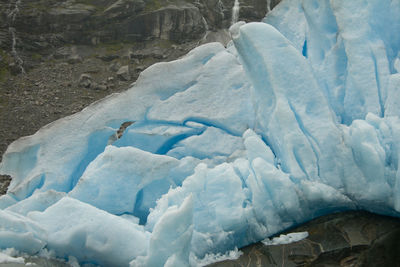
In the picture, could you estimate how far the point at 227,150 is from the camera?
6832 mm

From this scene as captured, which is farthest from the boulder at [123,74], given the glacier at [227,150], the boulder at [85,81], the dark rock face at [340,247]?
the dark rock face at [340,247]

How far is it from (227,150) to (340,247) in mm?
2302

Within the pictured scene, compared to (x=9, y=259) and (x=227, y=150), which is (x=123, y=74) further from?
(x=9, y=259)

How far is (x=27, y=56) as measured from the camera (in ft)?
73.4

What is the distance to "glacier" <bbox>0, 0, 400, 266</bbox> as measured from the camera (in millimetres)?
5152

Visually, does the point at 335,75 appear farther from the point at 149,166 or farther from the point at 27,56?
the point at 27,56

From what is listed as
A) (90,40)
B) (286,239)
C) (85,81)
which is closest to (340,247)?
(286,239)

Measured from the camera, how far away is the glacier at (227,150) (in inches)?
203

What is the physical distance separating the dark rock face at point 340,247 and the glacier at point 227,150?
213 mm

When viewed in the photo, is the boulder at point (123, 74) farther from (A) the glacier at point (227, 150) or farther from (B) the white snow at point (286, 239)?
(B) the white snow at point (286, 239)

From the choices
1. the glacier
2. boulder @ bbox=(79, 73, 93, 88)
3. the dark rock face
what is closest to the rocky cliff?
boulder @ bbox=(79, 73, 93, 88)

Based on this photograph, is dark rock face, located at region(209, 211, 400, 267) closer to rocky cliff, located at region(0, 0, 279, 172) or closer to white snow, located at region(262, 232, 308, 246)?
white snow, located at region(262, 232, 308, 246)

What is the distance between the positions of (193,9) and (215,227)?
19.8 meters

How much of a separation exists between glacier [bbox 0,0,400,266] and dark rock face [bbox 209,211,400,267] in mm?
213
